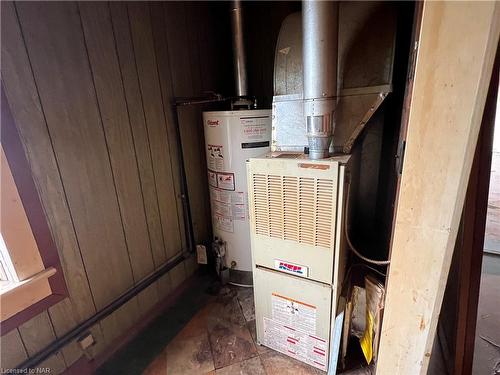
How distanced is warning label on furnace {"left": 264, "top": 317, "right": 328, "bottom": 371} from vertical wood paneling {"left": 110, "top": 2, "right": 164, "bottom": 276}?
840 millimetres

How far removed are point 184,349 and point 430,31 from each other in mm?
1737

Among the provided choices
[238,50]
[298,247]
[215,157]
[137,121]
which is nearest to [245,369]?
[298,247]

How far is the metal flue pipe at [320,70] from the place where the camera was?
1001 millimetres

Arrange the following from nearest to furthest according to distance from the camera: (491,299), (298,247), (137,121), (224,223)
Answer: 1. (298,247)
2. (137,121)
3. (491,299)
4. (224,223)

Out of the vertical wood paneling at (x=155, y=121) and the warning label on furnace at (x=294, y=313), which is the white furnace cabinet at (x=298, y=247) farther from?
the vertical wood paneling at (x=155, y=121)

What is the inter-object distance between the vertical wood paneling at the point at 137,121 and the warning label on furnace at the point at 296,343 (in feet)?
2.76

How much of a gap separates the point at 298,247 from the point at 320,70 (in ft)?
2.46

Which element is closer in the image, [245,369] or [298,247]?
[298,247]

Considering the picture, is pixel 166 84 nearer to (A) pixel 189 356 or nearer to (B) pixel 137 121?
(B) pixel 137 121

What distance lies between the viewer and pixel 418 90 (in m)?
0.73

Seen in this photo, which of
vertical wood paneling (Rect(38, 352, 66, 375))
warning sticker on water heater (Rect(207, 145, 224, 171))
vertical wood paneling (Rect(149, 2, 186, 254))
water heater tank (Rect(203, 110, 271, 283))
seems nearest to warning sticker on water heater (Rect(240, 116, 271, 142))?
water heater tank (Rect(203, 110, 271, 283))

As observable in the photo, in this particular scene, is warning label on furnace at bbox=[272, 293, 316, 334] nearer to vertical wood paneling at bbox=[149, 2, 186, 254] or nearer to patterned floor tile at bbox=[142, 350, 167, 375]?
patterned floor tile at bbox=[142, 350, 167, 375]

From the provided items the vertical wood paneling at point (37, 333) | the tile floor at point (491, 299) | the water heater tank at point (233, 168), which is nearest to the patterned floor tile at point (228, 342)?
A: the water heater tank at point (233, 168)

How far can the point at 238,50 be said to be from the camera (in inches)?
71.5
